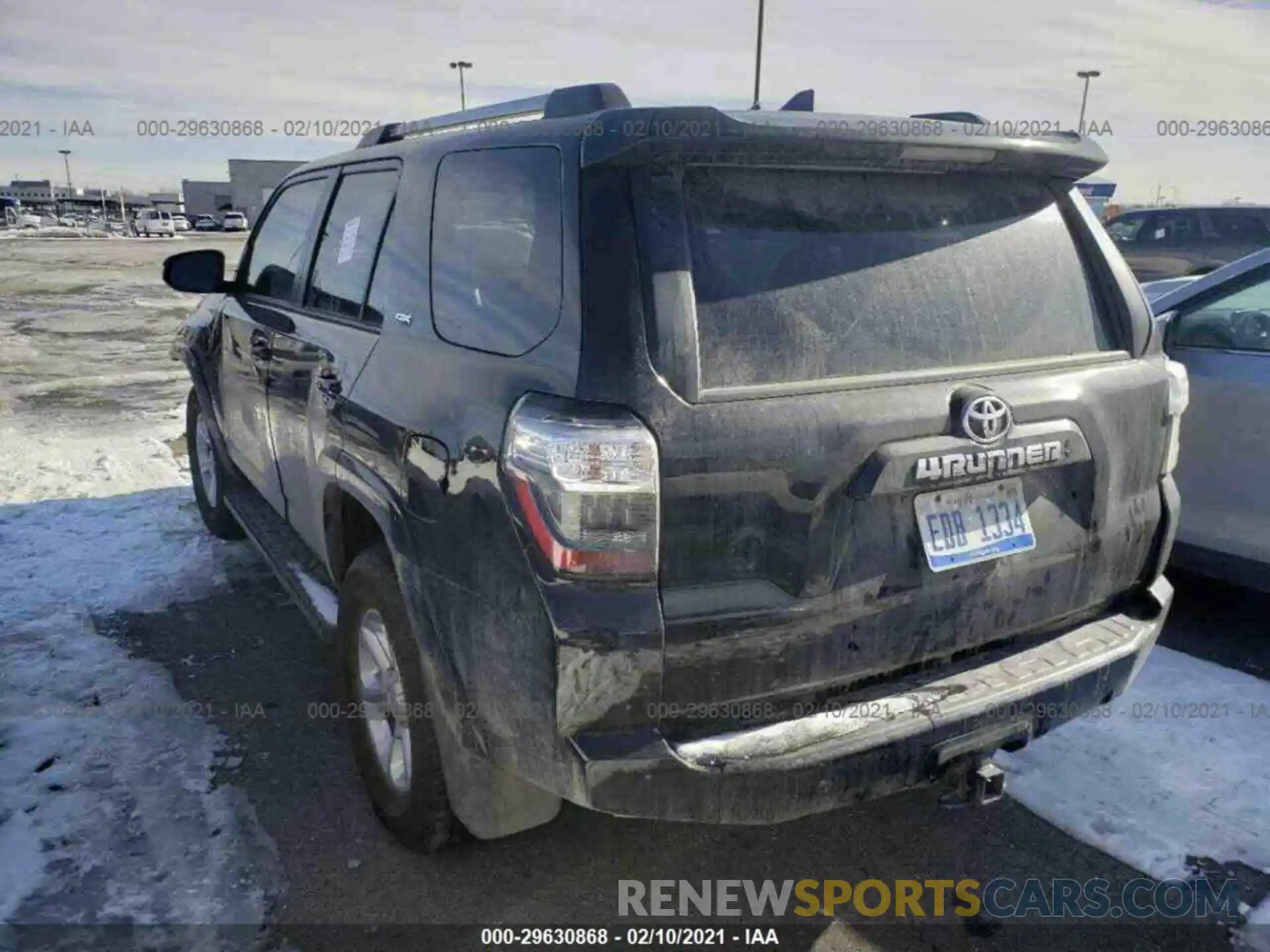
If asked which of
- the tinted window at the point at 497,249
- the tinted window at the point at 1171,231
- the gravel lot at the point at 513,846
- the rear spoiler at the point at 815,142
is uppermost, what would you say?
the tinted window at the point at 1171,231

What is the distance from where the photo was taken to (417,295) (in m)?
2.62

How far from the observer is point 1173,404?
270 cm

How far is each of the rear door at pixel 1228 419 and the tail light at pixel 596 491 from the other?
313cm

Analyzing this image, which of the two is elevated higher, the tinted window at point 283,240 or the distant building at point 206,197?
the distant building at point 206,197

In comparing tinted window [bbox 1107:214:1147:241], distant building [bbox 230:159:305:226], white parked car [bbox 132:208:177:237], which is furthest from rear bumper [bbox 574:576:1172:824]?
distant building [bbox 230:159:305:226]

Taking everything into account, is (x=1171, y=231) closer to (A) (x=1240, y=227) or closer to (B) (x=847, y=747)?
(A) (x=1240, y=227)

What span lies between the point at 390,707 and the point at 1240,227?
43.2ft

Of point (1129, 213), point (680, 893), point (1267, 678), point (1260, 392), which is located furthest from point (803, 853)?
point (1129, 213)

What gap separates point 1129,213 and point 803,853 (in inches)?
543

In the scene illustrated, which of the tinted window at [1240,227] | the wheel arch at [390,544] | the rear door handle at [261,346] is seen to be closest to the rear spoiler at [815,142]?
the wheel arch at [390,544]

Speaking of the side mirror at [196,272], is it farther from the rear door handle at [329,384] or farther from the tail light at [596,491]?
the tail light at [596,491]

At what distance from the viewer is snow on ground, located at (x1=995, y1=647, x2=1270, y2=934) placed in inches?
112

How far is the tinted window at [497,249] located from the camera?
2129mm

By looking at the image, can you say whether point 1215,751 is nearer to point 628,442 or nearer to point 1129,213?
point 628,442
